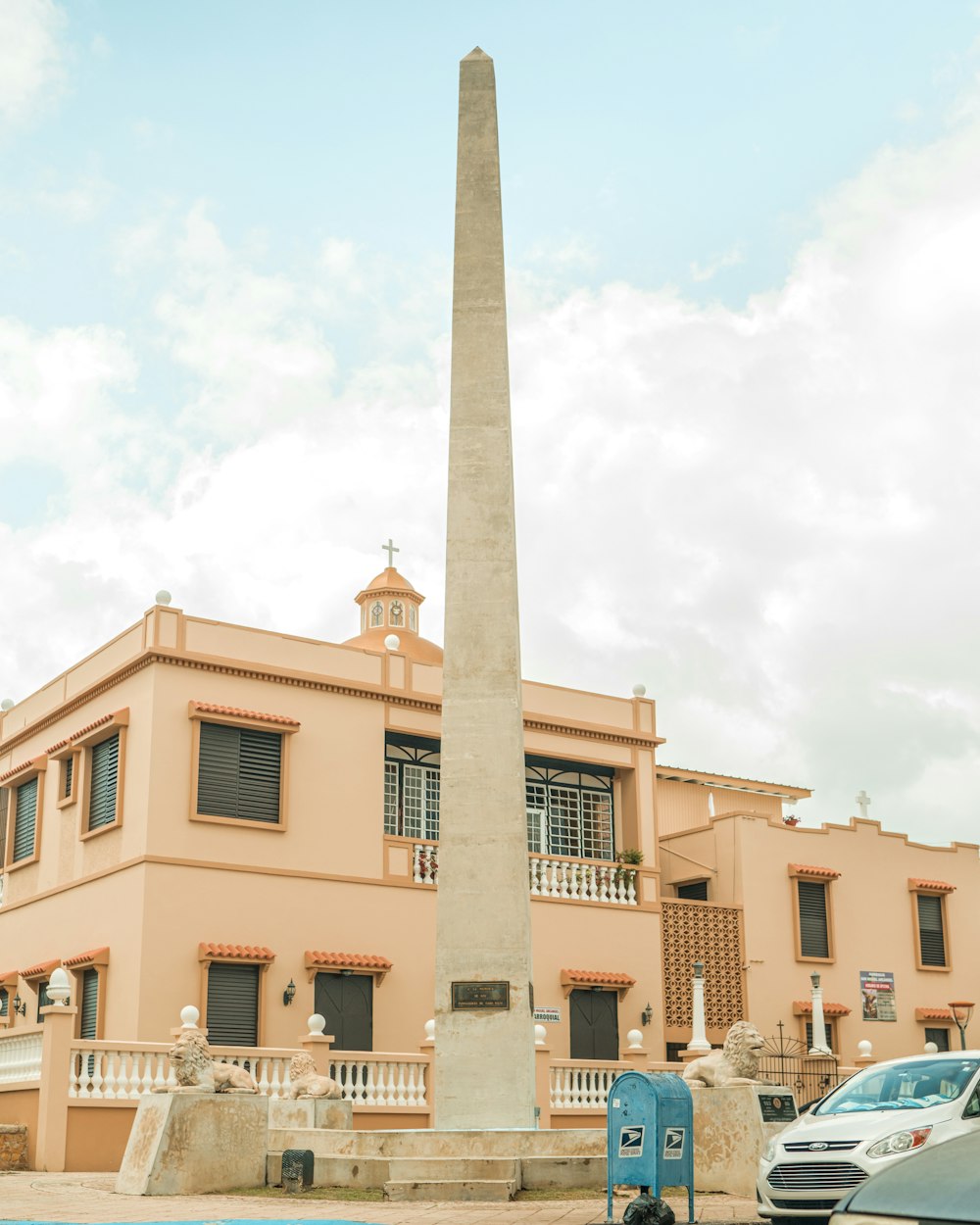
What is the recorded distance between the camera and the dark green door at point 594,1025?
25.7 metres

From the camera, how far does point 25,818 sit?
27.0 metres

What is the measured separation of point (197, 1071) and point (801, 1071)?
1333 centimetres

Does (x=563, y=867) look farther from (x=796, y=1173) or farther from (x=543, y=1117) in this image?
(x=796, y=1173)

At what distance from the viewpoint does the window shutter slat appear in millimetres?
26609

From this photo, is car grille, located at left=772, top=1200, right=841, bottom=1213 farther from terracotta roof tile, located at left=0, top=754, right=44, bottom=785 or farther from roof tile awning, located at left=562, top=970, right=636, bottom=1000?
terracotta roof tile, located at left=0, top=754, right=44, bottom=785

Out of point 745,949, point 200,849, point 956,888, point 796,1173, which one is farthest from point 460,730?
point 956,888

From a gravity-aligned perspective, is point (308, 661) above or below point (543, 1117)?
above

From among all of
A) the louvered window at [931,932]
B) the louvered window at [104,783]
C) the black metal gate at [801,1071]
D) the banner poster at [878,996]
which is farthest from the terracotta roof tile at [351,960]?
the louvered window at [931,932]

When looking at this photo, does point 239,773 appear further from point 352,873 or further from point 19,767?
point 19,767

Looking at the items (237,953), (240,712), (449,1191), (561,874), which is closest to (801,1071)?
(561,874)

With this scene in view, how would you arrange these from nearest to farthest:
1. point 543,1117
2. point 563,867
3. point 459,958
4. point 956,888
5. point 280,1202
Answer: point 280,1202 < point 459,958 < point 543,1117 < point 563,867 < point 956,888

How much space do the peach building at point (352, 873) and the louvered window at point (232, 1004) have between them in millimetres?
31

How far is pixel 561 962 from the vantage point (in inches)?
1014

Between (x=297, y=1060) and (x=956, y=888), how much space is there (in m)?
18.1
